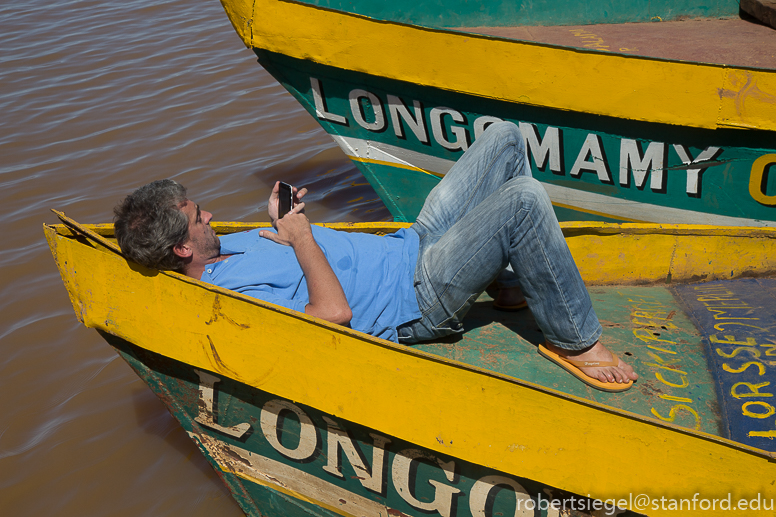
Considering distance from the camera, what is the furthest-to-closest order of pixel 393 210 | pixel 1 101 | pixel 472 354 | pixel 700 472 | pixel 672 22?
pixel 1 101 < pixel 672 22 < pixel 393 210 < pixel 472 354 < pixel 700 472

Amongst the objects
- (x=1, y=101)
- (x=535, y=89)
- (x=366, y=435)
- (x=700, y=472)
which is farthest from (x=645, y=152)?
(x=1, y=101)

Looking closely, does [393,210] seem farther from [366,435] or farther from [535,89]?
[366,435]

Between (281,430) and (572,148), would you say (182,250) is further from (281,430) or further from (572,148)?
(572,148)

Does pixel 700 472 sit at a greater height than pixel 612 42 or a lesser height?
lesser

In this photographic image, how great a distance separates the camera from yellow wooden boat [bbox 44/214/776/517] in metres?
1.62

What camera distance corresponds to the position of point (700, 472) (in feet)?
5.17

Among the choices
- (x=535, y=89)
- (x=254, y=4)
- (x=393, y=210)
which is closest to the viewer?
(x=535, y=89)

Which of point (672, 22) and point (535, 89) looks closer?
point (535, 89)

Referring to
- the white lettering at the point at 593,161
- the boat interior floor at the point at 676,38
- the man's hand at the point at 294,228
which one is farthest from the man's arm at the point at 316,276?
the boat interior floor at the point at 676,38

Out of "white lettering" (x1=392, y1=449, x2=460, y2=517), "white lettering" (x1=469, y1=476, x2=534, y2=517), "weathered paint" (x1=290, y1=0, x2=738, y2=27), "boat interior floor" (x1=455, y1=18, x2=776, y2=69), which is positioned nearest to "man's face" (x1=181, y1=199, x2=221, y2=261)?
"white lettering" (x1=392, y1=449, x2=460, y2=517)

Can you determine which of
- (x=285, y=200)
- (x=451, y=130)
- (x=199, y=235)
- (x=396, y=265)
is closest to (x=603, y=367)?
(x=396, y=265)

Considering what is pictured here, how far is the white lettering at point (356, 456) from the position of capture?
193 cm

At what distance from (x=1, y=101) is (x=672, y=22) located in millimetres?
6706

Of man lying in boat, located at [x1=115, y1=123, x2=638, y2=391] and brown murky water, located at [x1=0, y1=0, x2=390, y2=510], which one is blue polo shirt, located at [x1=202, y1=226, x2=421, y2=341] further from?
brown murky water, located at [x1=0, y1=0, x2=390, y2=510]
